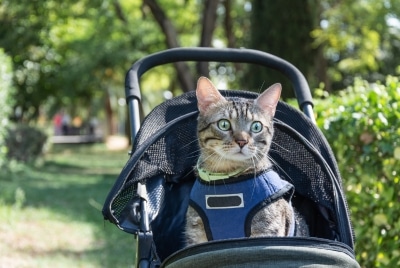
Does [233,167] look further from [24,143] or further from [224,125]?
[24,143]

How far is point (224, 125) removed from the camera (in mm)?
3068

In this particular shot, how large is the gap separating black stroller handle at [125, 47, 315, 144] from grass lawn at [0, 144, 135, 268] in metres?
0.79

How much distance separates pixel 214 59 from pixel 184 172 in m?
0.71

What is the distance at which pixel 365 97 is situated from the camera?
179 inches

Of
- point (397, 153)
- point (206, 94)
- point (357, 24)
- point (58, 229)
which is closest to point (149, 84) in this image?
point (357, 24)

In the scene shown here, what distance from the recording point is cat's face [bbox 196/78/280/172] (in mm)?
3012

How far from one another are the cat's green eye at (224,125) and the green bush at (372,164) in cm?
133

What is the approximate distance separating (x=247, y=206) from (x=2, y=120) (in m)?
6.98

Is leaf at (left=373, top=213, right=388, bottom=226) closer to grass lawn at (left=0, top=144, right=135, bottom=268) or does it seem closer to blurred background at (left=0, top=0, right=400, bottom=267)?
blurred background at (left=0, top=0, right=400, bottom=267)

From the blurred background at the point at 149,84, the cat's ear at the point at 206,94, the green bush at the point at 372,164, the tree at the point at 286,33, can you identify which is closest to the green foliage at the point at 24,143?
the blurred background at the point at 149,84

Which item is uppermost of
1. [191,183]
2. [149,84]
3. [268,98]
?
[268,98]

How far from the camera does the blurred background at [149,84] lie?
14.4 feet

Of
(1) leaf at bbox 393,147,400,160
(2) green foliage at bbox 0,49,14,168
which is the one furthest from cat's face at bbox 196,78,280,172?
(2) green foliage at bbox 0,49,14,168

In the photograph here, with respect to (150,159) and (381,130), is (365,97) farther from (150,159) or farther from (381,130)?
(150,159)
